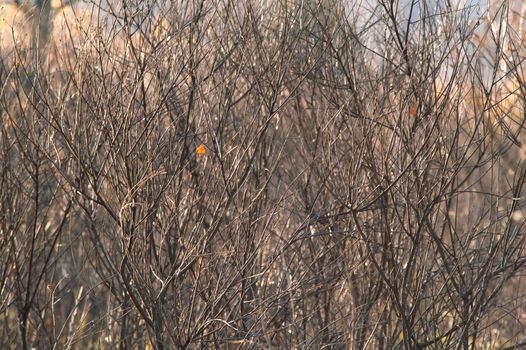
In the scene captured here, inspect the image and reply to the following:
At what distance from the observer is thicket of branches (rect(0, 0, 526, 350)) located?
16.5ft

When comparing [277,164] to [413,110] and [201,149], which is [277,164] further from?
[413,110]

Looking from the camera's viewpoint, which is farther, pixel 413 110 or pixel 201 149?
pixel 201 149

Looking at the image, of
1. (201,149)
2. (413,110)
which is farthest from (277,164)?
(413,110)

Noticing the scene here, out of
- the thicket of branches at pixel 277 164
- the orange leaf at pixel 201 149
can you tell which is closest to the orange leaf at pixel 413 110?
the thicket of branches at pixel 277 164

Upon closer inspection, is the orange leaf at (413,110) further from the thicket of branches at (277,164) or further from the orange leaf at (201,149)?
the orange leaf at (201,149)

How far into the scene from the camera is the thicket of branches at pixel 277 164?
197 inches

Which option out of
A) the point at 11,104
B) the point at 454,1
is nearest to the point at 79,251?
the point at 11,104

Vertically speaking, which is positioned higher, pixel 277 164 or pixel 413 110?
pixel 413 110

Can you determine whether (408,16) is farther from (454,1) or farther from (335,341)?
(335,341)

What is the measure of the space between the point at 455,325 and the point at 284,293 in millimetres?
1394

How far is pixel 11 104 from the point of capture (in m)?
7.61

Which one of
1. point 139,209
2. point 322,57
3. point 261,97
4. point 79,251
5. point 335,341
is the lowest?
point 335,341

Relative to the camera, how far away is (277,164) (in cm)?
555

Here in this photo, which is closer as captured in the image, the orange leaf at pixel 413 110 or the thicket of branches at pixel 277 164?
the thicket of branches at pixel 277 164
